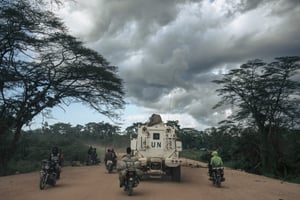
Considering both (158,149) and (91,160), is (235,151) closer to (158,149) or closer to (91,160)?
(91,160)

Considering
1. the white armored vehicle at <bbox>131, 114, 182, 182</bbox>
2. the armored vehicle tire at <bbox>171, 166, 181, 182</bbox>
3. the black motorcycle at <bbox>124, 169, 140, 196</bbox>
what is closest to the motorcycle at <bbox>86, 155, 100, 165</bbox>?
the white armored vehicle at <bbox>131, 114, 182, 182</bbox>

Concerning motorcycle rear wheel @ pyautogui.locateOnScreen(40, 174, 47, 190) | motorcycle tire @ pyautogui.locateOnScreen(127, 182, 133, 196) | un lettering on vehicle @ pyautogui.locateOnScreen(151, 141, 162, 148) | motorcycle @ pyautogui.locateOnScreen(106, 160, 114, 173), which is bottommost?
motorcycle tire @ pyautogui.locateOnScreen(127, 182, 133, 196)

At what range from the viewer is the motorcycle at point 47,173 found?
48.2 feet

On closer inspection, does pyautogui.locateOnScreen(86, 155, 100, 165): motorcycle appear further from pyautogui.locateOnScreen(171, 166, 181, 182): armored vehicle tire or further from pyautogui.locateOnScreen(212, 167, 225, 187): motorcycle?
pyautogui.locateOnScreen(212, 167, 225, 187): motorcycle

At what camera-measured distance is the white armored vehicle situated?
17.9 metres

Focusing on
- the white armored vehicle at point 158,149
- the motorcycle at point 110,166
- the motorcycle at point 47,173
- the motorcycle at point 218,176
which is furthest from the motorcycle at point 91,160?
the motorcycle at point 218,176

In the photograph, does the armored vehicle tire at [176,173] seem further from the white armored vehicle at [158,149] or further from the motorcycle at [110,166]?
the motorcycle at [110,166]

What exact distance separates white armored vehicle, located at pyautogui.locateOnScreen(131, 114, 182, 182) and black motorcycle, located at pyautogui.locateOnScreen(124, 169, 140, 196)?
4251 mm

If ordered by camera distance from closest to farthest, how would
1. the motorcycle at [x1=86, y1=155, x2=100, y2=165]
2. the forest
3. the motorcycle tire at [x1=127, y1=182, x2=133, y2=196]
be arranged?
the motorcycle tire at [x1=127, y1=182, x2=133, y2=196]
the motorcycle at [x1=86, y1=155, x2=100, y2=165]
the forest

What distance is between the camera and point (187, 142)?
7950 cm

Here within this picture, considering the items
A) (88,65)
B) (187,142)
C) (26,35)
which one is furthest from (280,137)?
(187,142)

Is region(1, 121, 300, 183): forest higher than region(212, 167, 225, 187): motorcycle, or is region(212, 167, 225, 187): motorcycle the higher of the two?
region(1, 121, 300, 183): forest

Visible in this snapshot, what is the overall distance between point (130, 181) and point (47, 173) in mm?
3656

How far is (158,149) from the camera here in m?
18.6
